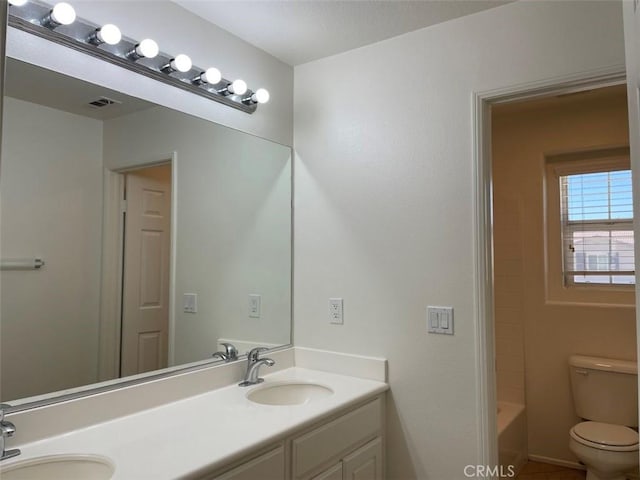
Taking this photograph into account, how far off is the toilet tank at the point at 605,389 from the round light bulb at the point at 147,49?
2923 mm

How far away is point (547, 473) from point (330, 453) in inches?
80.0

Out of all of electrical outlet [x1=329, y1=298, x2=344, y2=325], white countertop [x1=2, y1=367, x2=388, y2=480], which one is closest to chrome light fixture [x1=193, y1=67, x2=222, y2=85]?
electrical outlet [x1=329, y1=298, x2=344, y2=325]

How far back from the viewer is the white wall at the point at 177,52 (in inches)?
60.4

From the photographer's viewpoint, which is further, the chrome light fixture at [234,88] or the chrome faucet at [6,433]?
the chrome light fixture at [234,88]

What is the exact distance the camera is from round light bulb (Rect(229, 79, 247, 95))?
209 cm

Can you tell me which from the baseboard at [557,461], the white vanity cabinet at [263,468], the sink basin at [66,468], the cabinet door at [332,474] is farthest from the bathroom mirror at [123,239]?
the baseboard at [557,461]

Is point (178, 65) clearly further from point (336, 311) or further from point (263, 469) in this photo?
point (263, 469)

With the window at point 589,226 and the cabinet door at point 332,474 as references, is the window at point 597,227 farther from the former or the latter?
the cabinet door at point 332,474

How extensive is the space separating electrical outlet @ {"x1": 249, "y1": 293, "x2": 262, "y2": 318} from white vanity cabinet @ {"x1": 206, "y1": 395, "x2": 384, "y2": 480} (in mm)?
688

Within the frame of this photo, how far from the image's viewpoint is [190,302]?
2.03 metres

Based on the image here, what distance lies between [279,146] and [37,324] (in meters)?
1.37

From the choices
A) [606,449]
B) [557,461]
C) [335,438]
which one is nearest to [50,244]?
[335,438]

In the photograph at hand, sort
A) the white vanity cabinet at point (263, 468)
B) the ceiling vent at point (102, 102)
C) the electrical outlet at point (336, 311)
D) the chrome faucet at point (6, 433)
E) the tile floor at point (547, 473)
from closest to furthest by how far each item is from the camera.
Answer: the chrome faucet at point (6, 433)
the white vanity cabinet at point (263, 468)
the ceiling vent at point (102, 102)
the electrical outlet at point (336, 311)
the tile floor at point (547, 473)

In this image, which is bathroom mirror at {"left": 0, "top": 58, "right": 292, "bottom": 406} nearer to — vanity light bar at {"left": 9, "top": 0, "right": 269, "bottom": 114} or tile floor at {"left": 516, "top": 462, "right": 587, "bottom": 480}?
vanity light bar at {"left": 9, "top": 0, "right": 269, "bottom": 114}
